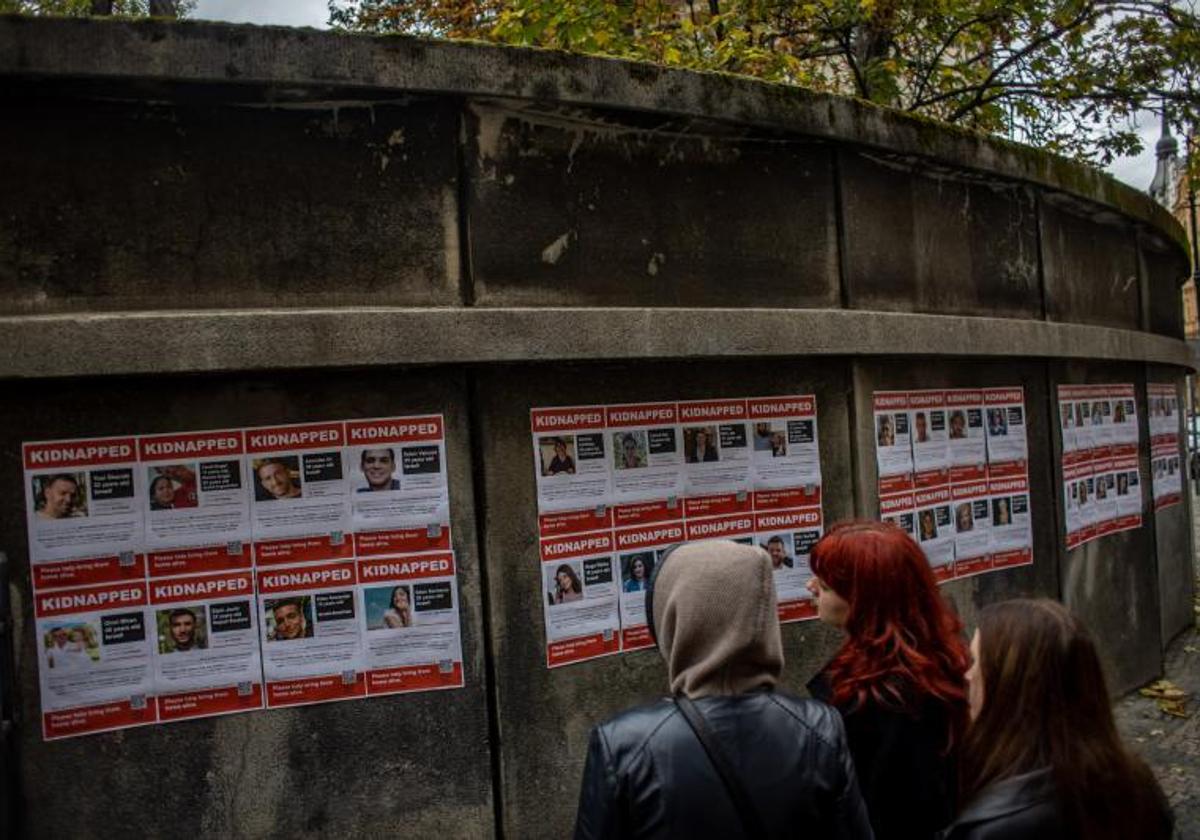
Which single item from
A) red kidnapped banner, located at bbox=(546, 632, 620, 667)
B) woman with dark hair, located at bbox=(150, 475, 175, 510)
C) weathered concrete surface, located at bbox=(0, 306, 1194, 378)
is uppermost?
weathered concrete surface, located at bbox=(0, 306, 1194, 378)

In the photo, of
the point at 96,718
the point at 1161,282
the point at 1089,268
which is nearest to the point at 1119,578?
the point at 1089,268

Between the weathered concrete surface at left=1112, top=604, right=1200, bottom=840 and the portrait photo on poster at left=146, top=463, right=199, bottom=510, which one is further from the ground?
the portrait photo on poster at left=146, top=463, right=199, bottom=510

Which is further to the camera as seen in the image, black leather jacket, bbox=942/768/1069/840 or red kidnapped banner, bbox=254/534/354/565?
red kidnapped banner, bbox=254/534/354/565

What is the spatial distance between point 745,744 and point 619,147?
312 cm

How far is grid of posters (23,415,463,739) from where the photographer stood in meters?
3.62

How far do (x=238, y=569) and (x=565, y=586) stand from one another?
1.34 metres

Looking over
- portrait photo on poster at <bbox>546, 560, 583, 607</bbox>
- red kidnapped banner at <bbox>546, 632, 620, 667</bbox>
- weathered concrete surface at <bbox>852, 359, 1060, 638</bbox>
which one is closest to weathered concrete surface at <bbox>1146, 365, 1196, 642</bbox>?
weathered concrete surface at <bbox>852, 359, 1060, 638</bbox>

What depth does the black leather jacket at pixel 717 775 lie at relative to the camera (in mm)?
2152

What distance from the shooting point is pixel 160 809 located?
3.73m

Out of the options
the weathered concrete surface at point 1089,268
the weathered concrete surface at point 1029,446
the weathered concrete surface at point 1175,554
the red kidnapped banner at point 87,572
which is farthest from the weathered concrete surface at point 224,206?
the weathered concrete surface at point 1175,554

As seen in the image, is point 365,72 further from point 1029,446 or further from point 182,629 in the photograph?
point 1029,446

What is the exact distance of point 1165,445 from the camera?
9.00 m

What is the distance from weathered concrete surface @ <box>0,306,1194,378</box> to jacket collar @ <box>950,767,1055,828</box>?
99.3 inches

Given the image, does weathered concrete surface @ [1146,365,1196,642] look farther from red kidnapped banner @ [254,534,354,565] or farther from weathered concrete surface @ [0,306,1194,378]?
red kidnapped banner @ [254,534,354,565]
